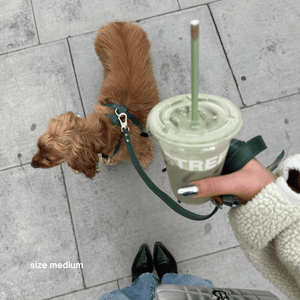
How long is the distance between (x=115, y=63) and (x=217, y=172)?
1465mm

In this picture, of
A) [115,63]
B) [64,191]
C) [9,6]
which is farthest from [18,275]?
[9,6]

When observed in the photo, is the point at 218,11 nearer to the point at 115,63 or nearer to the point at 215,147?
the point at 115,63

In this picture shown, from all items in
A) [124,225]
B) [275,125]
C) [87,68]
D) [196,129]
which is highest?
[196,129]

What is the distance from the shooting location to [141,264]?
2533 mm

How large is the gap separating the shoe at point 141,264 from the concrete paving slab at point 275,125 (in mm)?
1566

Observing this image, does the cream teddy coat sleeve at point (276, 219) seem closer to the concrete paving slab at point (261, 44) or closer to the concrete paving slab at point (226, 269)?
the concrete paving slab at point (226, 269)

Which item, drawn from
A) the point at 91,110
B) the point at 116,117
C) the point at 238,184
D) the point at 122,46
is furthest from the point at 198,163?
the point at 91,110

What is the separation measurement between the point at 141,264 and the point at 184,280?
0.45 m

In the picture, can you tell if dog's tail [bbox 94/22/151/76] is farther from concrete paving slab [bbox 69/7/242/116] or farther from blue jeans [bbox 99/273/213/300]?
blue jeans [bbox 99/273/213/300]

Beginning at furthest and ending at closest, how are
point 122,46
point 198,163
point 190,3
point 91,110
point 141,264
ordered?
1. point 190,3
2. point 91,110
3. point 141,264
4. point 122,46
5. point 198,163

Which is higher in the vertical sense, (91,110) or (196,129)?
(196,129)

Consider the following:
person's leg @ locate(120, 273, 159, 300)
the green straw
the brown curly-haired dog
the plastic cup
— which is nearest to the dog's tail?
the brown curly-haired dog

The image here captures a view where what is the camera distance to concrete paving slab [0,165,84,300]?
2.60 metres

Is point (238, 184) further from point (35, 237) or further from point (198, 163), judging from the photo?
point (35, 237)
